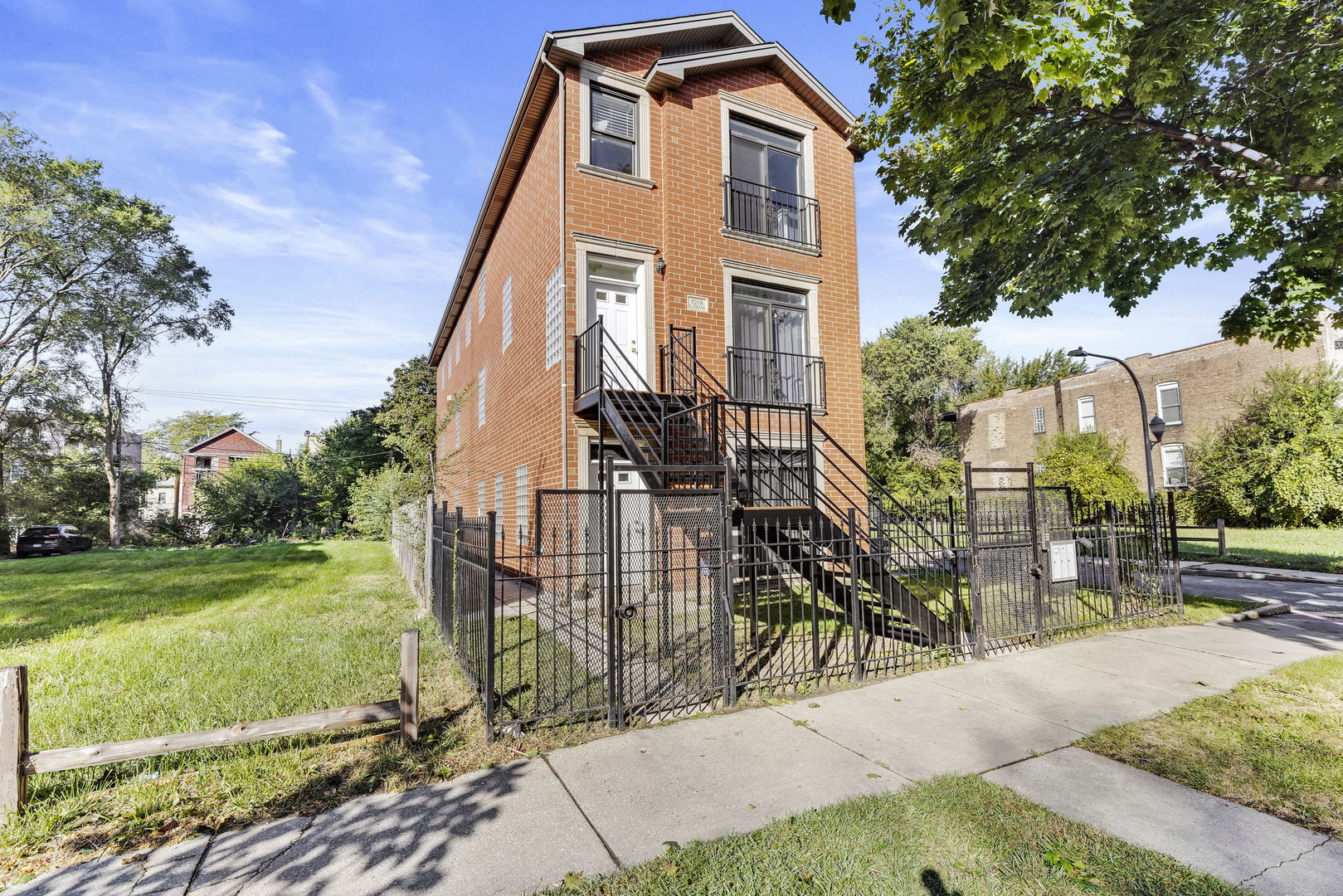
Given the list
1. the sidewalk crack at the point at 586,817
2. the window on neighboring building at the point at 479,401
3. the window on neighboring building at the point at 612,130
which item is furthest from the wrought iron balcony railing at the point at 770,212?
the sidewalk crack at the point at 586,817

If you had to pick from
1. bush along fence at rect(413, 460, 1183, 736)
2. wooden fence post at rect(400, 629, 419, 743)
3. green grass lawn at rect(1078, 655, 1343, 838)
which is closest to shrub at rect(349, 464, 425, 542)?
bush along fence at rect(413, 460, 1183, 736)

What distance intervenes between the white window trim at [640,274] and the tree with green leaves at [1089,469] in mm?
13221

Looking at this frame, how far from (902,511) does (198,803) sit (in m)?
7.10

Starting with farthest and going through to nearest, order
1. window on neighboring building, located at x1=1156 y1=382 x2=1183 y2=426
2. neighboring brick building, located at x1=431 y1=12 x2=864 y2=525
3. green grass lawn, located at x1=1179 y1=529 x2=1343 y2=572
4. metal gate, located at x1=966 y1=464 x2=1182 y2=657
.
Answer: window on neighboring building, located at x1=1156 y1=382 x2=1183 y2=426, green grass lawn, located at x1=1179 y1=529 x2=1343 y2=572, neighboring brick building, located at x1=431 y1=12 x2=864 y2=525, metal gate, located at x1=966 y1=464 x2=1182 y2=657

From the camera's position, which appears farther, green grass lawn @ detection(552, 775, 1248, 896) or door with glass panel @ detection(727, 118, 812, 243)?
door with glass panel @ detection(727, 118, 812, 243)

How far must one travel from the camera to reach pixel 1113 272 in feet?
32.6

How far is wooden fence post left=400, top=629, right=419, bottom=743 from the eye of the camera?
479 centimetres

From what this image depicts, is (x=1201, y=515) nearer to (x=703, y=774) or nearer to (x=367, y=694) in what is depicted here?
(x=703, y=774)

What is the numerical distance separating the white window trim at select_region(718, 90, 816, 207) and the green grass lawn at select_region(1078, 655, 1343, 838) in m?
11.2

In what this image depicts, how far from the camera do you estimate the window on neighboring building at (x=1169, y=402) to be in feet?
94.9

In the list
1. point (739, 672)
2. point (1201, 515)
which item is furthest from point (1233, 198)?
point (1201, 515)

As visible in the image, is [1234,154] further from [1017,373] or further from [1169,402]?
[1017,373]

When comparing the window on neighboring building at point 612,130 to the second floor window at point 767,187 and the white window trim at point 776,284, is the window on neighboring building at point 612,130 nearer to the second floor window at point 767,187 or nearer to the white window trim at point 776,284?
the second floor window at point 767,187

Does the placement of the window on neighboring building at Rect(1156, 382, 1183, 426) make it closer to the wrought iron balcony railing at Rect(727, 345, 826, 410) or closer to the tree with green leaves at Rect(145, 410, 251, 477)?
the wrought iron balcony railing at Rect(727, 345, 826, 410)
